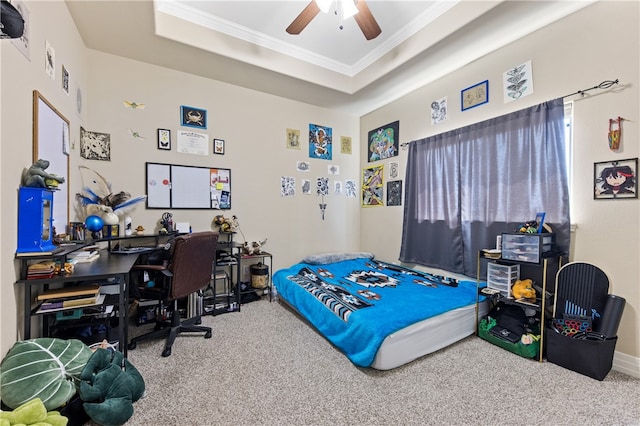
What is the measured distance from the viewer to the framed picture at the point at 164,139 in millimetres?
3041

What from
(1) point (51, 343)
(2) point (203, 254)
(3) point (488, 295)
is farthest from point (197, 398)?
(3) point (488, 295)

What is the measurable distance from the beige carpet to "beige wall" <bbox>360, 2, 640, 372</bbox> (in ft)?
2.23

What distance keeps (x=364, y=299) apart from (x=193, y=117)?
2.80m

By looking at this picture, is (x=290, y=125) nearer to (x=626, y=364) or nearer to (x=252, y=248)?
(x=252, y=248)

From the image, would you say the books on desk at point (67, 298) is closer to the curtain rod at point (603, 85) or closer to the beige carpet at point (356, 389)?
the beige carpet at point (356, 389)

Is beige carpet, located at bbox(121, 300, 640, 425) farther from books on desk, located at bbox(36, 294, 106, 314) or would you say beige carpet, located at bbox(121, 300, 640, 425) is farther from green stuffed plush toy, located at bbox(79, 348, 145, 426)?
books on desk, located at bbox(36, 294, 106, 314)

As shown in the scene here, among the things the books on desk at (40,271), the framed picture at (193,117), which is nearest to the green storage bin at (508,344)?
the books on desk at (40,271)

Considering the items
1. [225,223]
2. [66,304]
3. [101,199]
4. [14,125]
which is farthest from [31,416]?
[225,223]

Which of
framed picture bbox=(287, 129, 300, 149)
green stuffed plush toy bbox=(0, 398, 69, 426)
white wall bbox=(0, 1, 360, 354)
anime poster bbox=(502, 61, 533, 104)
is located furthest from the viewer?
framed picture bbox=(287, 129, 300, 149)

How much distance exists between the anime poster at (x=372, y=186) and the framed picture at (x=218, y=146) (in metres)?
2.17

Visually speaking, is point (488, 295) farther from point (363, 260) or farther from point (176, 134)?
point (176, 134)

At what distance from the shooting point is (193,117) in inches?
127

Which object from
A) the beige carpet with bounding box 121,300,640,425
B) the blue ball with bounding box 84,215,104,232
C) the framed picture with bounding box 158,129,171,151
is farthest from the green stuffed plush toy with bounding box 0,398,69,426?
the framed picture with bounding box 158,129,171,151

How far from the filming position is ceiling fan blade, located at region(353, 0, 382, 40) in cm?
197
